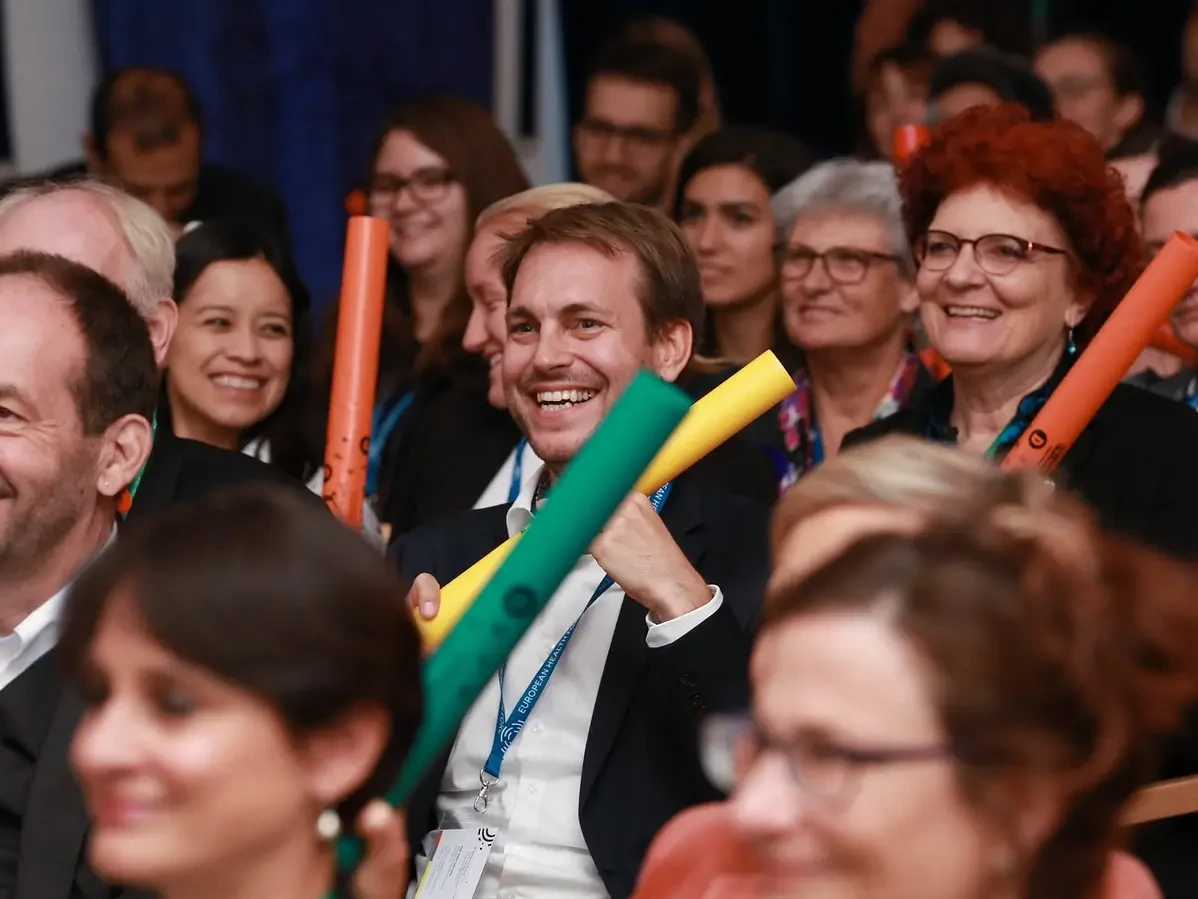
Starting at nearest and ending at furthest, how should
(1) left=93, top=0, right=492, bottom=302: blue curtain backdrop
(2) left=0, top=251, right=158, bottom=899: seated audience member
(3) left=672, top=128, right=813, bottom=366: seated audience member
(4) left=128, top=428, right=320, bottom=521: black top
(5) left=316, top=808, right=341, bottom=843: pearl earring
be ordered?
(5) left=316, top=808, right=341, bottom=843: pearl earring
(2) left=0, top=251, right=158, bottom=899: seated audience member
(4) left=128, top=428, right=320, bottom=521: black top
(3) left=672, top=128, right=813, bottom=366: seated audience member
(1) left=93, top=0, right=492, bottom=302: blue curtain backdrop

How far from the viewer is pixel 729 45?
18.2ft

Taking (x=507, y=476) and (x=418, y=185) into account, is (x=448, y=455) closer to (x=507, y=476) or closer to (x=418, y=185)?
(x=507, y=476)

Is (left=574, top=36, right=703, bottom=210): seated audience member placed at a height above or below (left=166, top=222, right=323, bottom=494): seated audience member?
above

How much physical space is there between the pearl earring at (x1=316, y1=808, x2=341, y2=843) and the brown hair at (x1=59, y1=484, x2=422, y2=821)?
0.06 feet

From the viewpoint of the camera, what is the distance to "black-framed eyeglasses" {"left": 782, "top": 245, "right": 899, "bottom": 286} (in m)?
3.49

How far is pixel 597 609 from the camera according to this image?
2396 mm

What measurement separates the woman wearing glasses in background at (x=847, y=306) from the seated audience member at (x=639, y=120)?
33.1 inches

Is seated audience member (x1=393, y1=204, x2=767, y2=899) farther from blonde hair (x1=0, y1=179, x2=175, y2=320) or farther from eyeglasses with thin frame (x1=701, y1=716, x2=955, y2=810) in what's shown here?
eyeglasses with thin frame (x1=701, y1=716, x2=955, y2=810)

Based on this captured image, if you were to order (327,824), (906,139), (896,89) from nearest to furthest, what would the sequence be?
(327,824)
(906,139)
(896,89)

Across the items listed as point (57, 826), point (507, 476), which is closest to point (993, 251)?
point (507, 476)

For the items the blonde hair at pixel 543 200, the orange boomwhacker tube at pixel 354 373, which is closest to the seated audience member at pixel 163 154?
the blonde hair at pixel 543 200

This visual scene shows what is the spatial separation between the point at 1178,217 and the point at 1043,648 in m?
2.16

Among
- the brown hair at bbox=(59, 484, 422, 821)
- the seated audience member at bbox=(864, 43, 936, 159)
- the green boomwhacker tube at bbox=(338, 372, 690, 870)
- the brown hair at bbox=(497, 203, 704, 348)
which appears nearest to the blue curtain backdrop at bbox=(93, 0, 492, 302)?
the seated audience member at bbox=(864, 43, 936, 159)

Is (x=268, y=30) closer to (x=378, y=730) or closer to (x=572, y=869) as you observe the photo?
(x=572, y=869)
